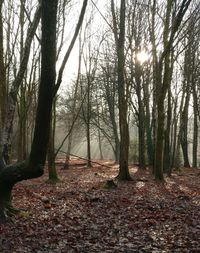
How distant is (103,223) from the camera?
308 inches

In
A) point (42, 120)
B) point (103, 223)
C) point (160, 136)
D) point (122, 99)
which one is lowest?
point (103, 223)

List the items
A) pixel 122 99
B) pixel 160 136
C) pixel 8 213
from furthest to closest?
pixel 122 99
pixel 160 136
pixel 8 213

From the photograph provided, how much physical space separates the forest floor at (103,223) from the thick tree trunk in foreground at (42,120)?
0.76m

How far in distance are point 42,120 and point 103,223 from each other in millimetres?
2769

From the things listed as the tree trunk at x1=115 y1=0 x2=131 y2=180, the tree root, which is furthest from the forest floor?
the tree trunk at x1=115 y1=0 x2=131 y2=180

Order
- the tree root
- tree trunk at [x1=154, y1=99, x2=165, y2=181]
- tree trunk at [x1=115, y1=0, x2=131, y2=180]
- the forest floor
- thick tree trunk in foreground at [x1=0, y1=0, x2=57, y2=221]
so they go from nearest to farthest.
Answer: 1. thick tree trunk in foreground at [x1=0, y1=0, x2=57, y2=221]
2. the forest floor
3. the tree root
4. tree trunk at [x1=154, y1=99, x2=165, y2=181]
5. tree trunk at [x1=115, y1=0, x2=131, y2=180]

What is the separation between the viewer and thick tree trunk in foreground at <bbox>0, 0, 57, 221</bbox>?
19.0ft

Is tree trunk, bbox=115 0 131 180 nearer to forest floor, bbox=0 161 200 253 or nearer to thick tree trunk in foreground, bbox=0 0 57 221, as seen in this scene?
forest floor, bbox=0 161 200 253

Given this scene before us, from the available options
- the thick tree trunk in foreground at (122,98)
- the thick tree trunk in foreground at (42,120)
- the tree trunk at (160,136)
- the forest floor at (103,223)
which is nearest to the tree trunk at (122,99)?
the thick tree trunk in foreground at (122,98)

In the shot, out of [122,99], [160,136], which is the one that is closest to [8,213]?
[160,136]

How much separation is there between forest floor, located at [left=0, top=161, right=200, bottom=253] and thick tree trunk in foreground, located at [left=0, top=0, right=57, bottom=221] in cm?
76

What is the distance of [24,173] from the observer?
23.1ft

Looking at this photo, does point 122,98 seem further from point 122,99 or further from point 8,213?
point 8,213

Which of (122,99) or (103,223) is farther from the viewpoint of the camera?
(122,99)
